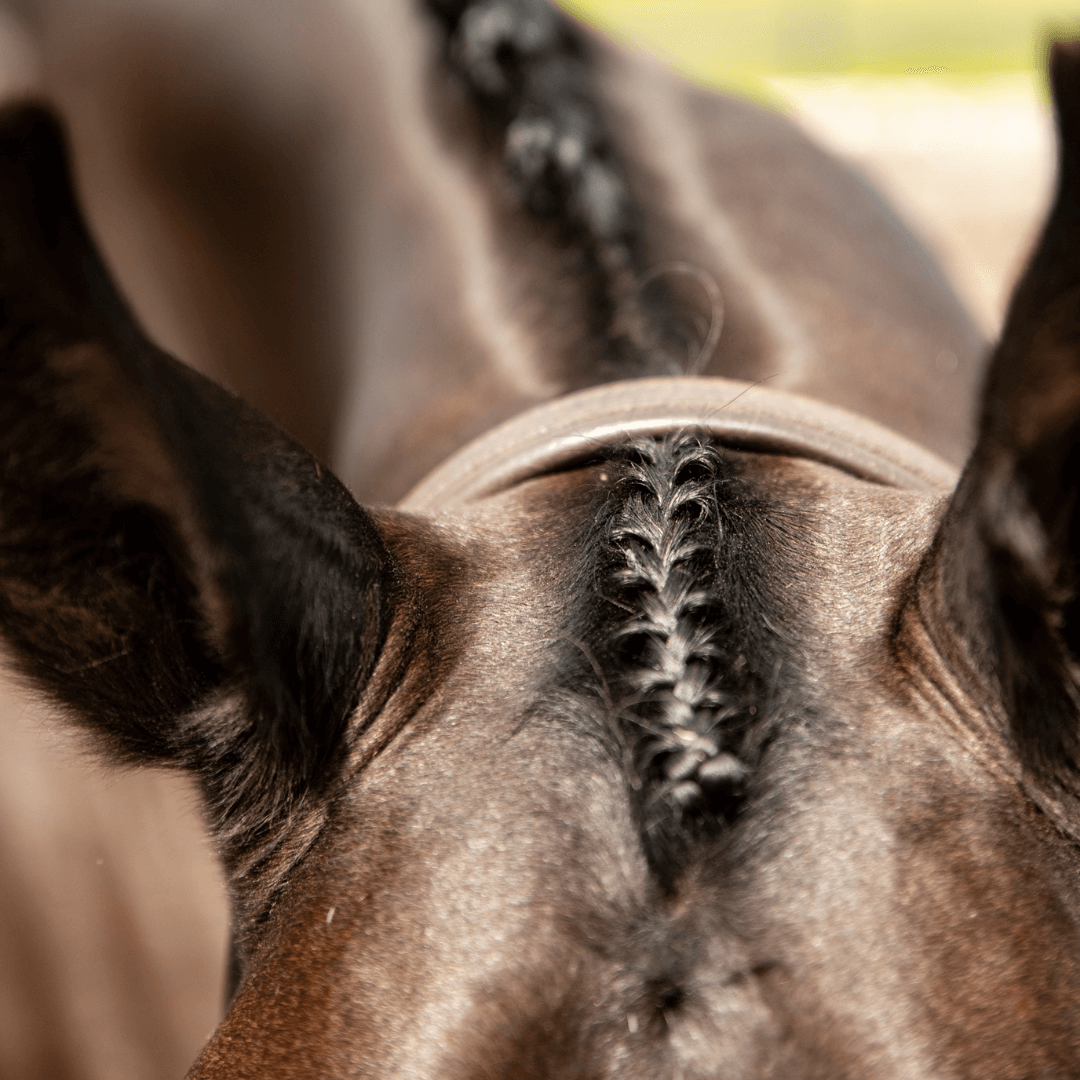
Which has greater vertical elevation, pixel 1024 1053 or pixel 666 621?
pixel 666 621

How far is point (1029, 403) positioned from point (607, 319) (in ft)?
1.99

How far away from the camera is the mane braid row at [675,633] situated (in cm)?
50

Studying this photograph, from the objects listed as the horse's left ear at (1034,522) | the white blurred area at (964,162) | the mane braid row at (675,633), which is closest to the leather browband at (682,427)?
the mane braid row at (675,633)

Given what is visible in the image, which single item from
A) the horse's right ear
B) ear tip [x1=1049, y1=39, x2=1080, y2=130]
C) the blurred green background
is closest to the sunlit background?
ear tip [x1=1049, y1=39, x2=1080, y2=130]

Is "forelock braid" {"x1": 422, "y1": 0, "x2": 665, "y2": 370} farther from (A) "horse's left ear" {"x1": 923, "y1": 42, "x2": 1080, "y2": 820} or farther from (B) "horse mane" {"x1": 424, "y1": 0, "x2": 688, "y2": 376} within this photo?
(A) "horse's left ear" {"x1": 923, "y1": 42, "x2": 1080, "y2": 820}

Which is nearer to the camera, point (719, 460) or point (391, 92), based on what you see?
point (719, 460)

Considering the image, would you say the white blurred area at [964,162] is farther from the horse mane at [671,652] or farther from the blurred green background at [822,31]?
the blurred green background at [822,31]

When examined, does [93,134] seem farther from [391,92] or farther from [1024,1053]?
[1024,1053]

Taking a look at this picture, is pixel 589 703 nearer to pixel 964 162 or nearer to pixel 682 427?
pixel 682 427

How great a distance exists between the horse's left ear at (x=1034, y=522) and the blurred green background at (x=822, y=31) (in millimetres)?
5334

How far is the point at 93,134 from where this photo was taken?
4.74 ft

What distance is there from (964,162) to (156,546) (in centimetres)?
230

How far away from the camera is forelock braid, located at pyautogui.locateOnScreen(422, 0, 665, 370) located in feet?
3.47

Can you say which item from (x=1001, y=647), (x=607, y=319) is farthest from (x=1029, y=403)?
(x=607, y=319)
